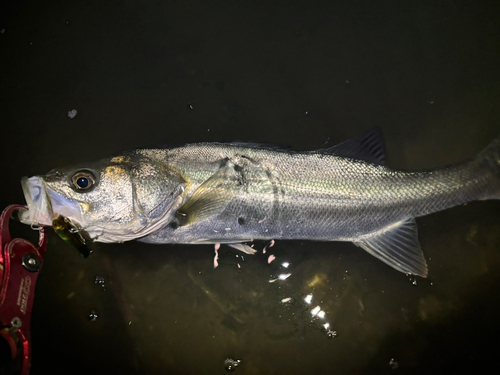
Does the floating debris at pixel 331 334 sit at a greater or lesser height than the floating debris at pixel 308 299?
lesser

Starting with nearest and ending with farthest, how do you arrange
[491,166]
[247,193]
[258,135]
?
[247,193]
[491,166]
[258,135]

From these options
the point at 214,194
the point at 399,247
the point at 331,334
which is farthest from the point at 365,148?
the point at 331,334

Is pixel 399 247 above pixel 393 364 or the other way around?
above

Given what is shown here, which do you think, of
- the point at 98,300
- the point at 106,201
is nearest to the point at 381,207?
the point at 106,201

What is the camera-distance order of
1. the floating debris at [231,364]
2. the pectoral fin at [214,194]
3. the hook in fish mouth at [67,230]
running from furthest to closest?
the floating debris at [231,364], the pectoral fin at [214,194], the hook in fish mouth at [67,230]

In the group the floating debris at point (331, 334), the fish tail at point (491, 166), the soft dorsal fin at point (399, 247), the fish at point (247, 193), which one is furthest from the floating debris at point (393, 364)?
the fish tail at point (491, 166)

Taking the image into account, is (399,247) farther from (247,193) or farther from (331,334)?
(247,193)

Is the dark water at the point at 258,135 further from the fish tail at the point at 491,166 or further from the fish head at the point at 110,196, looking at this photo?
the fish head at the point at 110,196
